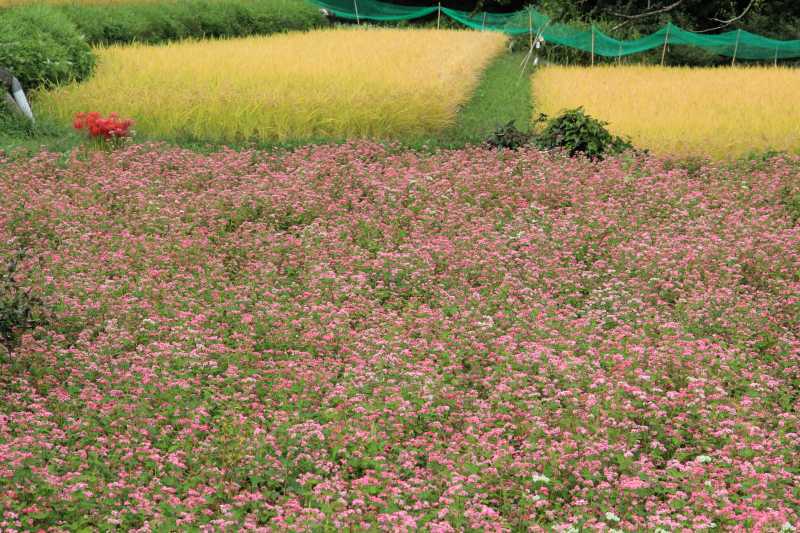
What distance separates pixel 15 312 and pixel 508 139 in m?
6.61

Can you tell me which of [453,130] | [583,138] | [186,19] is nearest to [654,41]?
[186,19]

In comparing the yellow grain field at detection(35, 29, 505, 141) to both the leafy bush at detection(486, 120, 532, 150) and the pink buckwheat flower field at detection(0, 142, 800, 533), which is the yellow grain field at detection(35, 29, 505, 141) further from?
the pink buckwheat flower field at detection(0, 142, 800, 533)

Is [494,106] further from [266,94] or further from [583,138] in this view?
[583,138]

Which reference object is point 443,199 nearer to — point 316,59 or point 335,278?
point 335,278

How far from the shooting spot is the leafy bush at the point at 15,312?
20.4ft

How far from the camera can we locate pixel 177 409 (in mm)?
5328

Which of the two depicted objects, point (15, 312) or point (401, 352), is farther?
point (15, 312)

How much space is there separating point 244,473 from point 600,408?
6.22ft

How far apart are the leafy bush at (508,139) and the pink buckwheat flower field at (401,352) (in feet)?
5.48

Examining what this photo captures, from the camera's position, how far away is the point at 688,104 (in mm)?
14242

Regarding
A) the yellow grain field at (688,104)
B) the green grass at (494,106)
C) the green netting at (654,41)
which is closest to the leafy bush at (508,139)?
the green grass at (494,106)

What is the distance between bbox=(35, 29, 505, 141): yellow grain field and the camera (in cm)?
1247

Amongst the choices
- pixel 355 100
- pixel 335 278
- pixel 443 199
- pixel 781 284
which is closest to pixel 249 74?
pixel 355 100

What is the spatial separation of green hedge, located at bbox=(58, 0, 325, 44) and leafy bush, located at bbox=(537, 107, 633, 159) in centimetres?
1019
